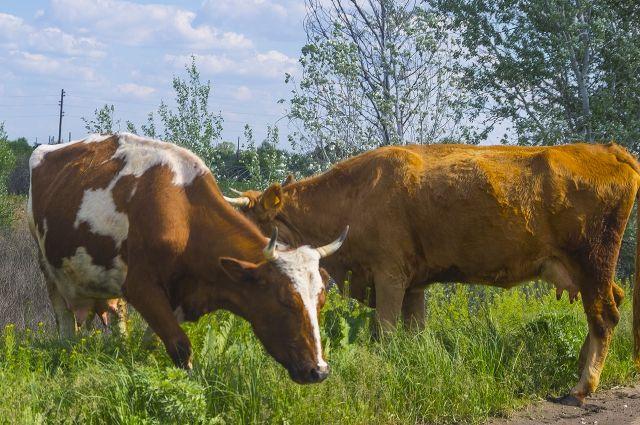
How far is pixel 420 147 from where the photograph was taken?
349 inches

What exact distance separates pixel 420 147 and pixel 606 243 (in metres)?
2.00

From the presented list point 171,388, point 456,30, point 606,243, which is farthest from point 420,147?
point 456,30

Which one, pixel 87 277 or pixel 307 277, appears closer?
pixel 307 277

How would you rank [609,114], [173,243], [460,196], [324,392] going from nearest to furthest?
[324,392]
[173,243]
[460,196]
[609,114]

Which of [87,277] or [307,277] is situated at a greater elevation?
[307,277]

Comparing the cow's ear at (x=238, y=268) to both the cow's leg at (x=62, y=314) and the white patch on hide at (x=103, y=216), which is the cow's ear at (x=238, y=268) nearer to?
the white patch on hide at (x=103, y=216)

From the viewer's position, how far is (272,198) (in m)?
8.66

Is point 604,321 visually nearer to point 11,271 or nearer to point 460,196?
point 460,196

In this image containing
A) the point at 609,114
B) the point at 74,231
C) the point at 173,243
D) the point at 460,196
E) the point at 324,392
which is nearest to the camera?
the point at 324,392

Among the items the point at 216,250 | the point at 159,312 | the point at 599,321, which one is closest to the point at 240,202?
the point at 216,250

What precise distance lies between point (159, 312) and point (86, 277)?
50.9 inches

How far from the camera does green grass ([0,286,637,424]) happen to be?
18.7 ft

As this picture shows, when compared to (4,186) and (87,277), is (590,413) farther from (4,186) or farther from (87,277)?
(4,186)

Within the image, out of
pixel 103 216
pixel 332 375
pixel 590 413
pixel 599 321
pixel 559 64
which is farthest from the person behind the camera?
pixel 559 64
